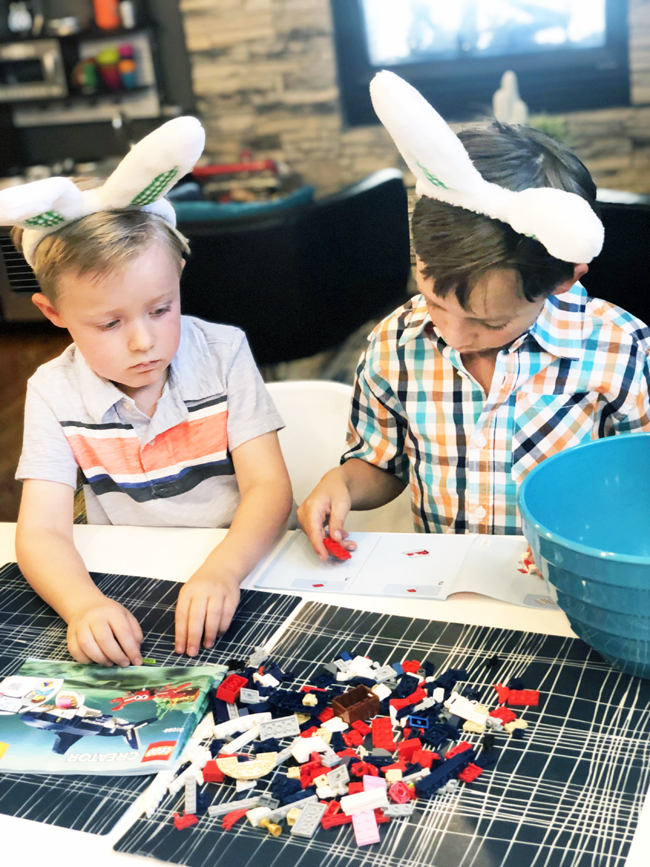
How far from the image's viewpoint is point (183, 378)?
1.14 meters

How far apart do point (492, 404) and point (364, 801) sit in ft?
1.77

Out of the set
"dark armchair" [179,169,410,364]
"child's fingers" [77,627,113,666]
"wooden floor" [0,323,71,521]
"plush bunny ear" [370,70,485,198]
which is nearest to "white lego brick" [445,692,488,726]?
"child's fingers" [77,627,113,666]

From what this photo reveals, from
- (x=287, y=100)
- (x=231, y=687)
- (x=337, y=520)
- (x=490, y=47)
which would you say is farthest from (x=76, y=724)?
(x=287, y=100)

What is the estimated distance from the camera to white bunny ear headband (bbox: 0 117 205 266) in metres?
0.87

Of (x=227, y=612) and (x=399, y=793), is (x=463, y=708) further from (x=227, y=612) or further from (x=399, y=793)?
(x=227, y=612)

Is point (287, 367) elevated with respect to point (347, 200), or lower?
lower

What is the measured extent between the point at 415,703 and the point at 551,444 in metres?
0.44

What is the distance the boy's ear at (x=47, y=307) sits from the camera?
42.1 inches

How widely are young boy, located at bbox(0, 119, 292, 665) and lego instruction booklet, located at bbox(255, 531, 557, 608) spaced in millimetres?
50

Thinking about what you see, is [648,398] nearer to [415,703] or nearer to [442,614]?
[442,614]

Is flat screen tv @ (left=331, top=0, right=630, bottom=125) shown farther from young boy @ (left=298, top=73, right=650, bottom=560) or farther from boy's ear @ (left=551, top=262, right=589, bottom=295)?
boy's ear @ (left=551, top=262, right=589, bottom=295)

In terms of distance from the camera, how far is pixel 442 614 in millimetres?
819

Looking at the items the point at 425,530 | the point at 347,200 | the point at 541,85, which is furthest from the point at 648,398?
the point at 541,85

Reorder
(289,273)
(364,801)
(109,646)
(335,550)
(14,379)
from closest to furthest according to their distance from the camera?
(364,801) < (109,646) < (335,550) < (289,273) < (14,379)
